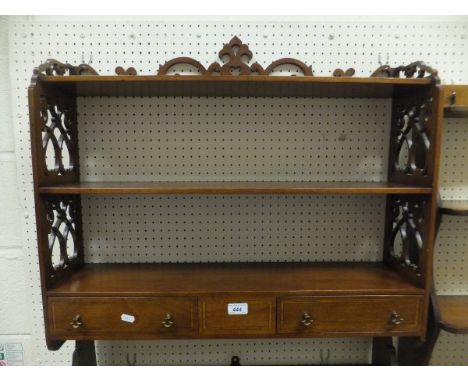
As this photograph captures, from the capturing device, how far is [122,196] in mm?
1600

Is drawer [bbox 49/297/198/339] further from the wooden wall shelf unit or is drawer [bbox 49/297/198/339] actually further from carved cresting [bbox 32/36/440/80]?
carved cresting [bbox 32/36/440/80]

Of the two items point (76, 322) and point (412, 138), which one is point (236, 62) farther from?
point (76, 322)

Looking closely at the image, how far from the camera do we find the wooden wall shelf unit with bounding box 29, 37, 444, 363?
1.24m

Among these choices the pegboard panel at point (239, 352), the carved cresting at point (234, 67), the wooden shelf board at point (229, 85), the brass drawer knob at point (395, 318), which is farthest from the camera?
the pegboard panel at point (239, 352)

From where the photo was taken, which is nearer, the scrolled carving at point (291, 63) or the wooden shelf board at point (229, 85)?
the wooden shelf board at point (229, 85)

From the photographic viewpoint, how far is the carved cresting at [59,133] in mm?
1283

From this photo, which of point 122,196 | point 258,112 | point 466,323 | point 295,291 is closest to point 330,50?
point 258,112

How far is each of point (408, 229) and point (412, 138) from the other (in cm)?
41

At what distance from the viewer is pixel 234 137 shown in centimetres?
158

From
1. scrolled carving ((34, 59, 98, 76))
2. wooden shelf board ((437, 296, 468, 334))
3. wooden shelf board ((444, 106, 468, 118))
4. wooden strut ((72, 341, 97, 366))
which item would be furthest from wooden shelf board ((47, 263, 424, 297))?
scrolled carving ((34, 59, 98, 76))

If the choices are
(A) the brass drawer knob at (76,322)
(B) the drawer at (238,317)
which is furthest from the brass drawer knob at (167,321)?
(A) the brass drawer knob at (76,322)

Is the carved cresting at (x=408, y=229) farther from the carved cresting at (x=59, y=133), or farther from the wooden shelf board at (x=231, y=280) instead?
the carved cresting at (x=59, y=133)

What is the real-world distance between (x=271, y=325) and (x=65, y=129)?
1.28 m

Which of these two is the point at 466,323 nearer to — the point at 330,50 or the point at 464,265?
the point at 464,265
